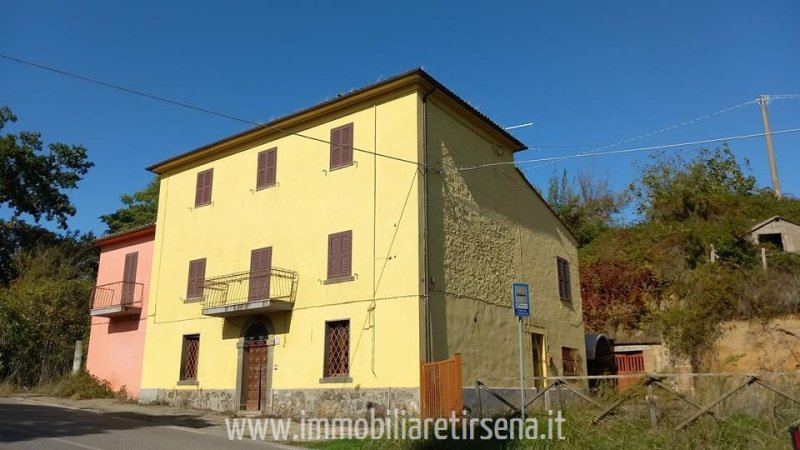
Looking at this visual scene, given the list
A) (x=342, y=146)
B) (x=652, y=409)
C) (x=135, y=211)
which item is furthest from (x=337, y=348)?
(x=135, y=211)

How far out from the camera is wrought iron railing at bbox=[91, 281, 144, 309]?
71.7 feet

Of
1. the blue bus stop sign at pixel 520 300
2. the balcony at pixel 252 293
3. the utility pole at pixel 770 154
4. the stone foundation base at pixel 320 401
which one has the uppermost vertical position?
the utility pole at pixel 770 154

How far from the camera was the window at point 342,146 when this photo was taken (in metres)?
16.9

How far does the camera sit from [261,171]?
1886cm

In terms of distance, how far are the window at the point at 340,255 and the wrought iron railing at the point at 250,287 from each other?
1350 millimetres

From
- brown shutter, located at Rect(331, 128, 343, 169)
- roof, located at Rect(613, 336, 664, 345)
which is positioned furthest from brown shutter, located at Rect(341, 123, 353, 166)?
roof, located at Rect(613, 336, 664, 345)

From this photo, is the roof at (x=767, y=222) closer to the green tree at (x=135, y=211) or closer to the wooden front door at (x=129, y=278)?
the wooden front door at (x=129, y=278)

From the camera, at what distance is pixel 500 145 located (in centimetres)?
1980

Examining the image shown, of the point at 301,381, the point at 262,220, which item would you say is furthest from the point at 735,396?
the point at 262,220

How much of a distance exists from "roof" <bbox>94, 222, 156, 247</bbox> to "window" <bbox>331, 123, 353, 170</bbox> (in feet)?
28.6

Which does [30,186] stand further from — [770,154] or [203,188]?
[770,154]

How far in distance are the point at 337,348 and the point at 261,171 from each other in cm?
631

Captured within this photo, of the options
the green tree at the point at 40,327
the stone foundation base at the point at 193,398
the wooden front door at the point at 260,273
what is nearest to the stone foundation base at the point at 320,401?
the stone foundation base at the point at 193,398

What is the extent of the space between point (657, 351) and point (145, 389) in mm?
17641
